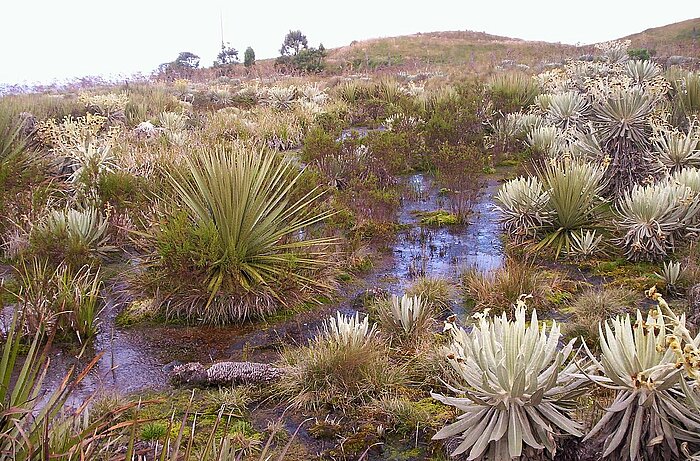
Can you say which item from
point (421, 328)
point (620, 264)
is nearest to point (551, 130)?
point (620, 264)

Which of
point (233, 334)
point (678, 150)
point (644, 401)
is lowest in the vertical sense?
point (233, 334)

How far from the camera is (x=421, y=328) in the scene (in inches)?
172

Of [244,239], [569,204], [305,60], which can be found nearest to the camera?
[244,239]

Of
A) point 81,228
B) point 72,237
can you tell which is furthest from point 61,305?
point 81,228

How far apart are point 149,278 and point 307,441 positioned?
2.45 meters

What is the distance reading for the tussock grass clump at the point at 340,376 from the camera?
3578mm

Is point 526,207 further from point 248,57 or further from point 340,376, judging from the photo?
point 248,57

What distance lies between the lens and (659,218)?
19.0 ft

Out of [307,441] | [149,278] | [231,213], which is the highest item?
[231,213]

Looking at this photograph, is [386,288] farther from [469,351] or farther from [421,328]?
[469,351]

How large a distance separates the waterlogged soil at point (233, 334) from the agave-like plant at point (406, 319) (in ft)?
2.14

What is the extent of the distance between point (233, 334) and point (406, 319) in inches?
54.3

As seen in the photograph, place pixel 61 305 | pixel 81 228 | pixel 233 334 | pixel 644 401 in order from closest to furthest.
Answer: pixel 644 401
pixel 61 305
pixel 233 334
pixel 81 228

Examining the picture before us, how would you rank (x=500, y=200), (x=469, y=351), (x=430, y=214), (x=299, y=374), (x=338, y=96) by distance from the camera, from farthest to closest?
(x=338, y=96)
(x=430, y=214)
(x=500, y=200)
(x=299, y=374)
(x=469, y=351)
